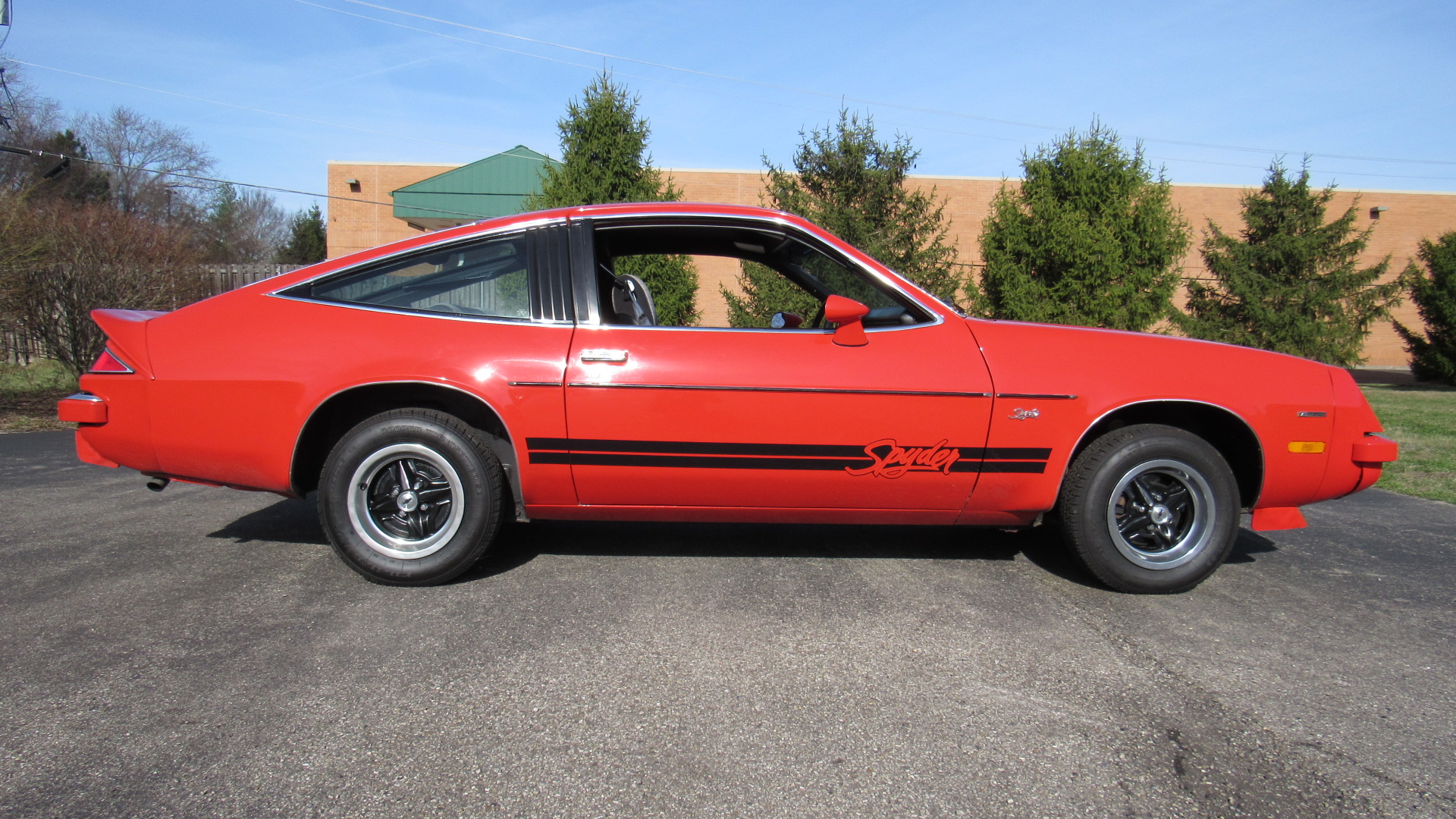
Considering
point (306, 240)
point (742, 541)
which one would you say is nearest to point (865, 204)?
point (742, 541)

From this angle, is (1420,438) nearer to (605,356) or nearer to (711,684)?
(605,356)

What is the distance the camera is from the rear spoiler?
335 cm

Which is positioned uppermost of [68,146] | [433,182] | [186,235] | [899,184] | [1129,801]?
[68,146]

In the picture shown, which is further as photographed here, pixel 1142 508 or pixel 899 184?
pixel 899 184

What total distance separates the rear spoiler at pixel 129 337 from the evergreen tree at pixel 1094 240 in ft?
42.7

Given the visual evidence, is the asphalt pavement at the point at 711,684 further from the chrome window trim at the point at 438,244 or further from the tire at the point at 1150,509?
the chrome window trim at the point at 438,244

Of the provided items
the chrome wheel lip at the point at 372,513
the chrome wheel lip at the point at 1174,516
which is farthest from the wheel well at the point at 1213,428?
the chrome wheel lip at the point at 372,513

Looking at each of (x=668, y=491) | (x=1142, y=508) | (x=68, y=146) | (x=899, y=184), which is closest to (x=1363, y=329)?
(x=899, y=184)

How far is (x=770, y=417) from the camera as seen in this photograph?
10.6 feet

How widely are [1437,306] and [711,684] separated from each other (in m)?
21.9

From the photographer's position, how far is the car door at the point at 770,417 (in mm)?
3230

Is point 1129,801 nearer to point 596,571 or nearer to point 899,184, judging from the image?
A: point 596,571

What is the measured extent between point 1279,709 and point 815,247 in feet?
7.70

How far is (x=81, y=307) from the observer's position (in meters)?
10.4
